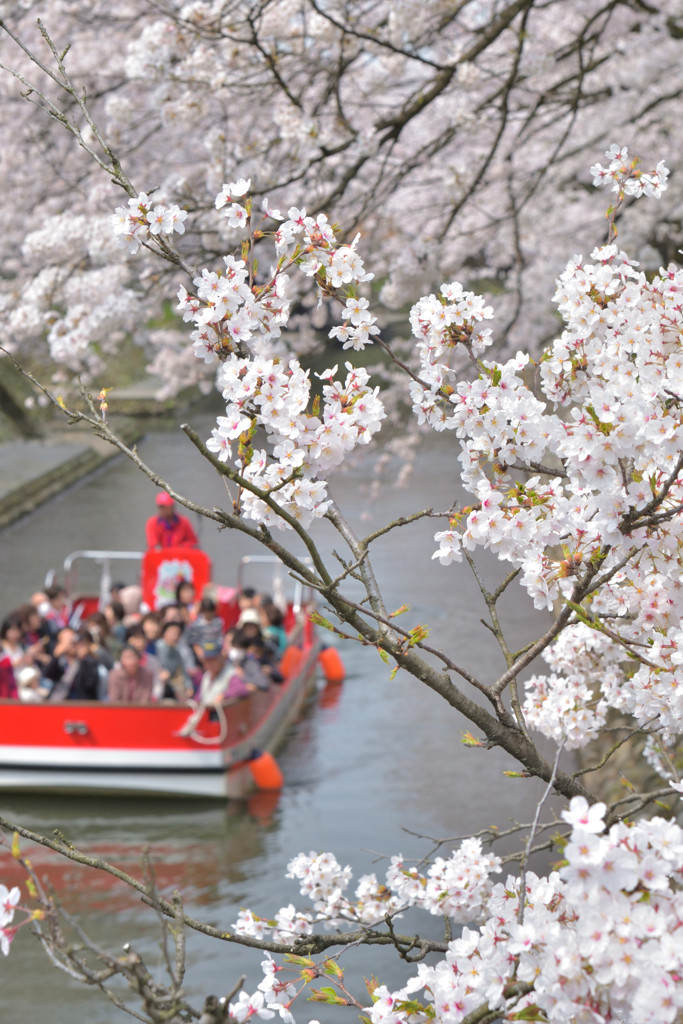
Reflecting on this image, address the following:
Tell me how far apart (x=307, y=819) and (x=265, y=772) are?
62 centimetres

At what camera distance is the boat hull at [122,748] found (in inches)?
324

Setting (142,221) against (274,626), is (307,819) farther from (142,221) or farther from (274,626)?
(142,221)

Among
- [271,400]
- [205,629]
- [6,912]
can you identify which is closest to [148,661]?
[205,629]

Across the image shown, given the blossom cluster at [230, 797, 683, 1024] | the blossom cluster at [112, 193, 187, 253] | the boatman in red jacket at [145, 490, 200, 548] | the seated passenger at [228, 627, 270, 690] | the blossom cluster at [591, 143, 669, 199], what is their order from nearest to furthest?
the blossom cluster at [230, 797, 683, 1024] < the blossom cluster at [112, 193, 187, 253] < the blossom cluster at [591, 143, 669, 199] < the seated passenger at [228, 627, 270, 690] < the boatman in red jacket at [145, 490, 200, 548]

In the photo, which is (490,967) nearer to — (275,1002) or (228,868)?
(275,1002)

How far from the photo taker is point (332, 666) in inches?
473

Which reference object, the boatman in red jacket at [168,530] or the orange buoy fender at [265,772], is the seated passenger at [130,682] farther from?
the boatman in red jacket at [168,530]

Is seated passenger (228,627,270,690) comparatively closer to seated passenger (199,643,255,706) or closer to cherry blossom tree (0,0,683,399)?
seated passenger (199,643,255,706)

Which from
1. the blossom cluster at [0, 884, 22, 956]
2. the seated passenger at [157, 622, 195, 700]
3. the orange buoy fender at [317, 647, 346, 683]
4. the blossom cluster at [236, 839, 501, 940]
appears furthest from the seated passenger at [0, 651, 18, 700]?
the blossom cluster at [0, 884, 22, 956]

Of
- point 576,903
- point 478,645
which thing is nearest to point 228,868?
point 478,645

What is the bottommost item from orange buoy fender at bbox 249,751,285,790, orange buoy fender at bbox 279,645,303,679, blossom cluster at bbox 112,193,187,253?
blossom cluster at bbox 112,193,187,253

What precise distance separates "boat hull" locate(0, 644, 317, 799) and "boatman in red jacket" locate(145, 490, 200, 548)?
2514 millimetres

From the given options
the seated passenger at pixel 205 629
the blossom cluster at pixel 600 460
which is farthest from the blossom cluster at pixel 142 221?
the seated passenger at pixel 205 629

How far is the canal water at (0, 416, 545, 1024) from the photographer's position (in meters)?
6.68
